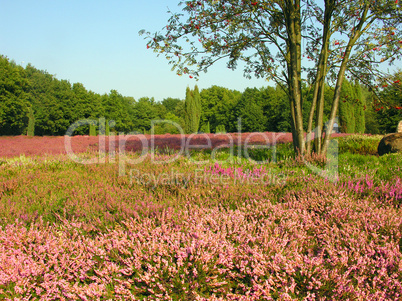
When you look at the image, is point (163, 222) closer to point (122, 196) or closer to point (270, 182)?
point (122, 196)

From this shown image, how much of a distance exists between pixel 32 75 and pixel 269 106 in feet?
144

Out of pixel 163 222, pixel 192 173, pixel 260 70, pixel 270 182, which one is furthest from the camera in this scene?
pixel 260 70

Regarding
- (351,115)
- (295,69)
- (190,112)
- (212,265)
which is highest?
(190,112)

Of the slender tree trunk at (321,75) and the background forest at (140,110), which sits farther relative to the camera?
the background forest at (140,110)

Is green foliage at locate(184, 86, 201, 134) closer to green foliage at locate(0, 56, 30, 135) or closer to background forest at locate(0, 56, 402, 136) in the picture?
background forest at locate(0, 56, 402, 136)

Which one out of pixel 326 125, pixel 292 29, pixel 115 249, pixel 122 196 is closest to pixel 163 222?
pixel 115 249

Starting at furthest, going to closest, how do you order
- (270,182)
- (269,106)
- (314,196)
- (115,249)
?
(269,106) < (270,182) < (314,196) < (115,249)

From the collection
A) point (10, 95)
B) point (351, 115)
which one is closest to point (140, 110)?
point (10, 95)

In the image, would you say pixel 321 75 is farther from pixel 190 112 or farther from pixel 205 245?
pixel 190 112

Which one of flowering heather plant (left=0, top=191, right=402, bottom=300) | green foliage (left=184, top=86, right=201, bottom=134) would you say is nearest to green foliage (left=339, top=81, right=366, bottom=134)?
green foliage (left=184, top=86, right=201, bottom=134)

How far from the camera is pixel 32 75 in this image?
5500cm

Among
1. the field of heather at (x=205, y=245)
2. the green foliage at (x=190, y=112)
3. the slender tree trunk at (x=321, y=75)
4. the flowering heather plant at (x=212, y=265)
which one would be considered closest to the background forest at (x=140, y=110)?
the green foliage at (x=190, y=112)

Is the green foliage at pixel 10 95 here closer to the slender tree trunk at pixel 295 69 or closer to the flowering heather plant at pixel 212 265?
the slender tree trunk at pixel 295 69

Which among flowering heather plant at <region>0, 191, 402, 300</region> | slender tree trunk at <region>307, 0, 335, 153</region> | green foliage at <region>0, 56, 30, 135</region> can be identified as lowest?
flowering heather plant at <region>0, 191, 402, 300</region>
